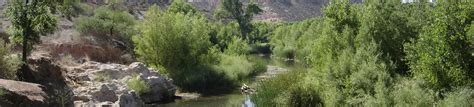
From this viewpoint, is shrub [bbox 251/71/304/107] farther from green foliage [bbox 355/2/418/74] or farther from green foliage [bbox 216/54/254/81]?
green foliage [bbox 216/54/254/81]

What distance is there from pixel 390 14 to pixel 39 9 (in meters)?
20.2

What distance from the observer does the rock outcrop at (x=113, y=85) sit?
32.3 metres

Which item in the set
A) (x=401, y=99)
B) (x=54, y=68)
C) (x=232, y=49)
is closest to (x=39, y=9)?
(x=54, y=68)

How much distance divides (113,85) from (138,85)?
18.0 ft

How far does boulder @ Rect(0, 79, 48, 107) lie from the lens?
83.6ft

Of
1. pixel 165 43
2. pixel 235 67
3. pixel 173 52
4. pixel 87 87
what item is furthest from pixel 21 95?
pixel 235 67

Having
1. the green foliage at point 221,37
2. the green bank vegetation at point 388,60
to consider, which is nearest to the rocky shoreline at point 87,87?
the green bank vegetation at point 388,60

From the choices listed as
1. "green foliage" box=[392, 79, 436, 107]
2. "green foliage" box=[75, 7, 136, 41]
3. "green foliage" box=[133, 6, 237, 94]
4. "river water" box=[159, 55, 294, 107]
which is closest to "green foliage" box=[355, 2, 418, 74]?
"green foliage" box=[392, 79, 436, 107]

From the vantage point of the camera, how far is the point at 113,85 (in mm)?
34969

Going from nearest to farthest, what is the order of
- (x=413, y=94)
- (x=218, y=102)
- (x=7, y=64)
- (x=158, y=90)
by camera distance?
(x=413, y=94) → (x=7, y=64) → (x=218, y=102) → (x=158, y=90)

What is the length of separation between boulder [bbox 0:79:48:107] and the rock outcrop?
10.7ft

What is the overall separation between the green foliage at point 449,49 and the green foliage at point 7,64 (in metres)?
21.6

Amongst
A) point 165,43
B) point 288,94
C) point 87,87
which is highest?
point 288,94

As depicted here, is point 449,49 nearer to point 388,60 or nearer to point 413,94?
point 413,94
